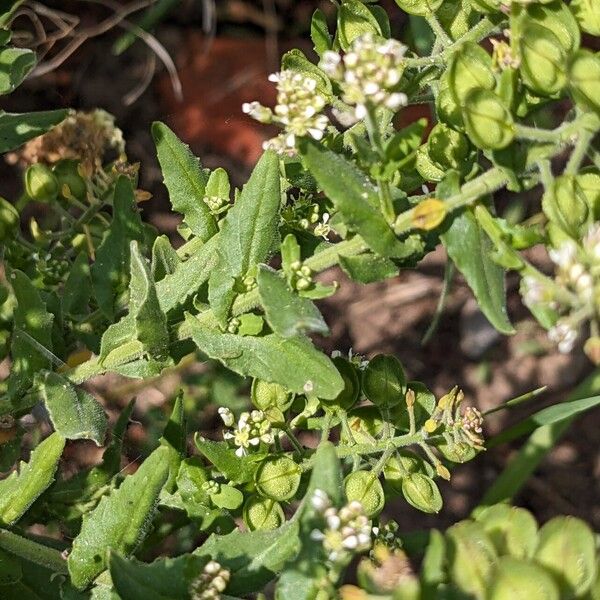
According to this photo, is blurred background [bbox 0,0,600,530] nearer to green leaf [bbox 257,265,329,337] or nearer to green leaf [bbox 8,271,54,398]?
green leaf [bbox 8,271,54,398]

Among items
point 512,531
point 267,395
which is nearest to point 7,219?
point 267,395

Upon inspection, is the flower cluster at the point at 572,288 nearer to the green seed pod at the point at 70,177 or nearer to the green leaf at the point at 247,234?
the green leaf at the point at 247,234

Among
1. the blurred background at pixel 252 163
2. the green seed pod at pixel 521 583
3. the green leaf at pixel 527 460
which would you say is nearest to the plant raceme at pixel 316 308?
the green seed pod at pixel 521 583

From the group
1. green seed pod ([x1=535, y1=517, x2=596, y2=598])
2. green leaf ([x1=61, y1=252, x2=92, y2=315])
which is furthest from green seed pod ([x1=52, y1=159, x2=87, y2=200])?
green seed pod ([x1=535, y1=517, x2=596, y2=598])

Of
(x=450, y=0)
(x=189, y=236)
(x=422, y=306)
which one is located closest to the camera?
(x=450, y=0)

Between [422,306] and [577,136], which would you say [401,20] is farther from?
[577,136]

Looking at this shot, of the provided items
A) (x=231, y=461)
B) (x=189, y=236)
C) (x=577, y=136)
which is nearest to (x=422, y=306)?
(x=189, y=236)
